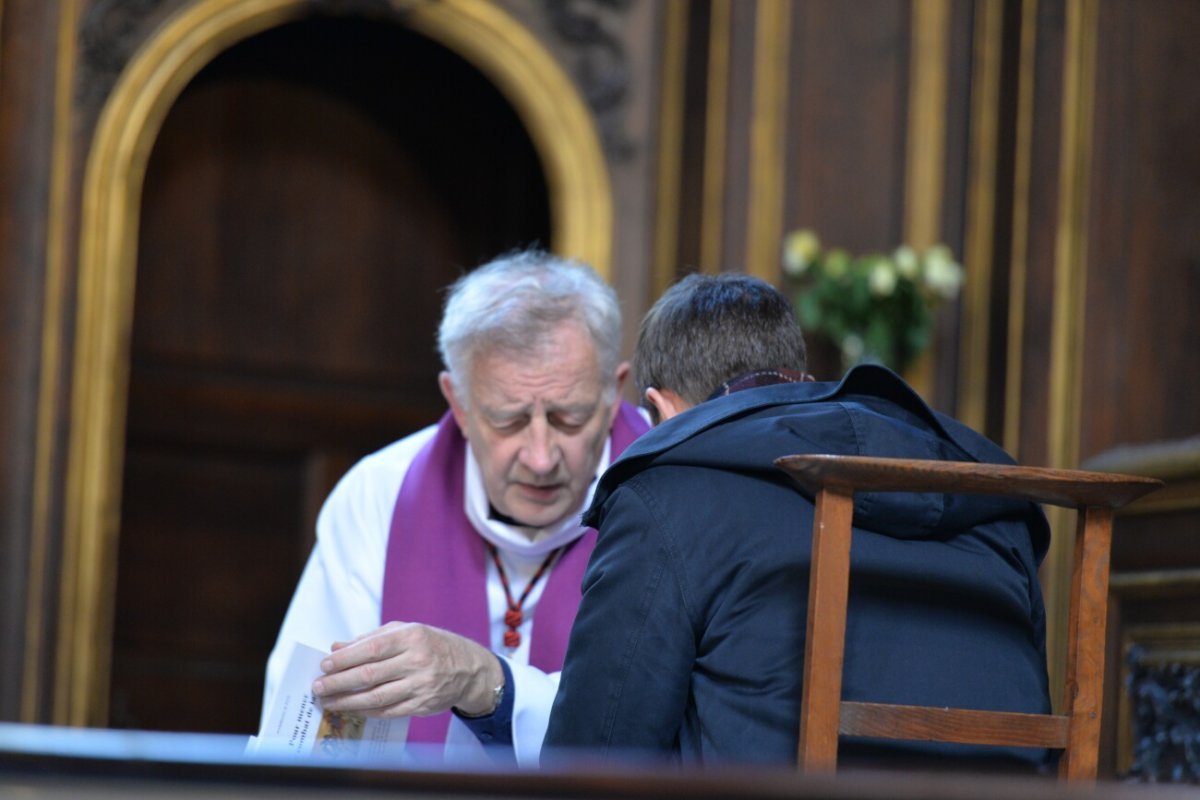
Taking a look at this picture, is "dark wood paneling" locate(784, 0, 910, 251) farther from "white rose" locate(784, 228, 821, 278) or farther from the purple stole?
the purple stole

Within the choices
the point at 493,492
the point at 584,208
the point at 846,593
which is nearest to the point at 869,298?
the point at 584,208

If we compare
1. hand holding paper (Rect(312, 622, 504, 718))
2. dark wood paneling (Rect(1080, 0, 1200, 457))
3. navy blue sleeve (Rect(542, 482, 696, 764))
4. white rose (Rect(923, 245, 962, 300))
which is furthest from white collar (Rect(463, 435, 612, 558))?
dark wood paneling (Rect(1080, 0, 1200, 457))

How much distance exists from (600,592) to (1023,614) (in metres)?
0.57

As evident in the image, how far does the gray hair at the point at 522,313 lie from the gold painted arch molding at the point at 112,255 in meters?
2.06

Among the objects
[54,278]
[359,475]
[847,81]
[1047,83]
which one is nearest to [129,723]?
[54,278]

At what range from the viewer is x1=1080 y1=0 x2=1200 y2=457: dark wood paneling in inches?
224

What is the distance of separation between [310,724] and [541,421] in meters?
0.77

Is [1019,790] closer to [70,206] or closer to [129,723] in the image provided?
[70,206]

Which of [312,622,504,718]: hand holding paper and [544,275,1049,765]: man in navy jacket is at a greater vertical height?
[544,275,1049,765]: man in navy jacket

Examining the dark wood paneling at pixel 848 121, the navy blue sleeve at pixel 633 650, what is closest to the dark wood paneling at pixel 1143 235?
→ the dark wood paneling at pixel 848 121

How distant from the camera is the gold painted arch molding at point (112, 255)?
4.92 meters

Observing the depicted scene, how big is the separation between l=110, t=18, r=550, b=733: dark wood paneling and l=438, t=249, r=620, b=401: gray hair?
255cm

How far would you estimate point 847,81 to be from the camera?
5891mm

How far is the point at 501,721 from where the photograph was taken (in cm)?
275
